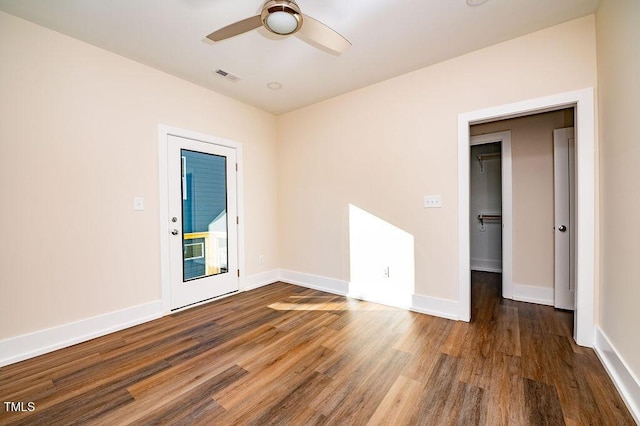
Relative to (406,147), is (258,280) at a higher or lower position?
lower

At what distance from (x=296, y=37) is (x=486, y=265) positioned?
488 cm

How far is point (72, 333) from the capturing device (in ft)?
7.63

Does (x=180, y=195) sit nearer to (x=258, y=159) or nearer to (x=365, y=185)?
(x=258, y=159)

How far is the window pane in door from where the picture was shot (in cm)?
317

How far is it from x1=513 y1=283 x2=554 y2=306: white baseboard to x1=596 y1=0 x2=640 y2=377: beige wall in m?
1.22

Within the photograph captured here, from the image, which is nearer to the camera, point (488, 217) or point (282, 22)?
point (282, 22)

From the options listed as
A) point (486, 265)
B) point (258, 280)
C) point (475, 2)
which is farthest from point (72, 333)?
point (486, 265)

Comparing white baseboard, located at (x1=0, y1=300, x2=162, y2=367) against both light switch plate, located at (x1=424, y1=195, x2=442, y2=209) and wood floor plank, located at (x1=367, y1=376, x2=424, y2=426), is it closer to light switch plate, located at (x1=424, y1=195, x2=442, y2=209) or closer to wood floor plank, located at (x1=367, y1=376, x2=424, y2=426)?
wood floor plank, located at (x1=367, y1=376, x2=424, y2=426)

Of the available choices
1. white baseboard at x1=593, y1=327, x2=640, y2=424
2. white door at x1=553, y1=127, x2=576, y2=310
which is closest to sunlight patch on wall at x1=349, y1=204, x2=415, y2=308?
white baseboard at x1=593, y1=327, x2=640, y2=424

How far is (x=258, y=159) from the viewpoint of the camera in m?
4.04

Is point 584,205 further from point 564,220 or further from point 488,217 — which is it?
point 488,217

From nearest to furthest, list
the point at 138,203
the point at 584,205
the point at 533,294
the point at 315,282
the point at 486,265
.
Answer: the point at 584,205 → the point at 138,203 → the point at 533,294 → the point at 315,282 → the point at 486,265

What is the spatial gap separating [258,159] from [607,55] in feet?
12.2

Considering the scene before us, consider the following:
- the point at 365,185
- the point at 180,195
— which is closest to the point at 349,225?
the point at 365,185
